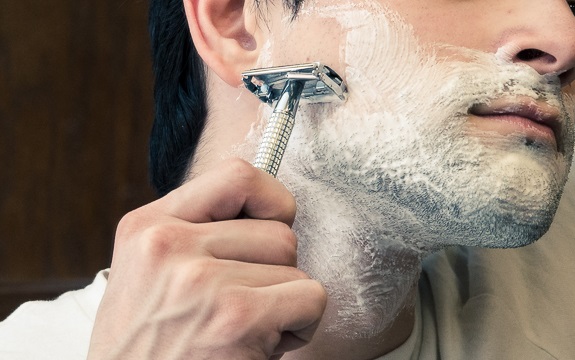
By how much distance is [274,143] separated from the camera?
0.73 metres

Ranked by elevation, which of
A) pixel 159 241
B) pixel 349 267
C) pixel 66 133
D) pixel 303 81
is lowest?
pixel 66 133

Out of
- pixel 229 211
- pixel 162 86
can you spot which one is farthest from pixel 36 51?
pixel 229 211

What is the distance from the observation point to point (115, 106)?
6.37ft

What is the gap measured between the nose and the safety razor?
6.8 inches

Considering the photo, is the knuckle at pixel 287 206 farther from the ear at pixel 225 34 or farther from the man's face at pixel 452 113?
the ear at pixel 225 34

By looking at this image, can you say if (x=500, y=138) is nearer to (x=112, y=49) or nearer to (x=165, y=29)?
(x=165, y=29)

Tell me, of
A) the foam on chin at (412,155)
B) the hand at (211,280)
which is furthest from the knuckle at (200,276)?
the foam on chin at (412,155)

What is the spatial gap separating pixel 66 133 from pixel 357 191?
1.22 metres

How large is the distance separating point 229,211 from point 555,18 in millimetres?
366

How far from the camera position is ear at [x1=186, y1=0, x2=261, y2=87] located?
2.98 feet

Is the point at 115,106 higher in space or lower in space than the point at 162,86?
lower

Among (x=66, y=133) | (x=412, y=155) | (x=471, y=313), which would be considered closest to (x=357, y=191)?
(x=412, y=155)

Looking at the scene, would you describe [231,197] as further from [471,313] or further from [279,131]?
[471,313]

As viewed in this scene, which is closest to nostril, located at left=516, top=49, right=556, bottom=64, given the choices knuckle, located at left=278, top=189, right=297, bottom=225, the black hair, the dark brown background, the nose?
the nose
